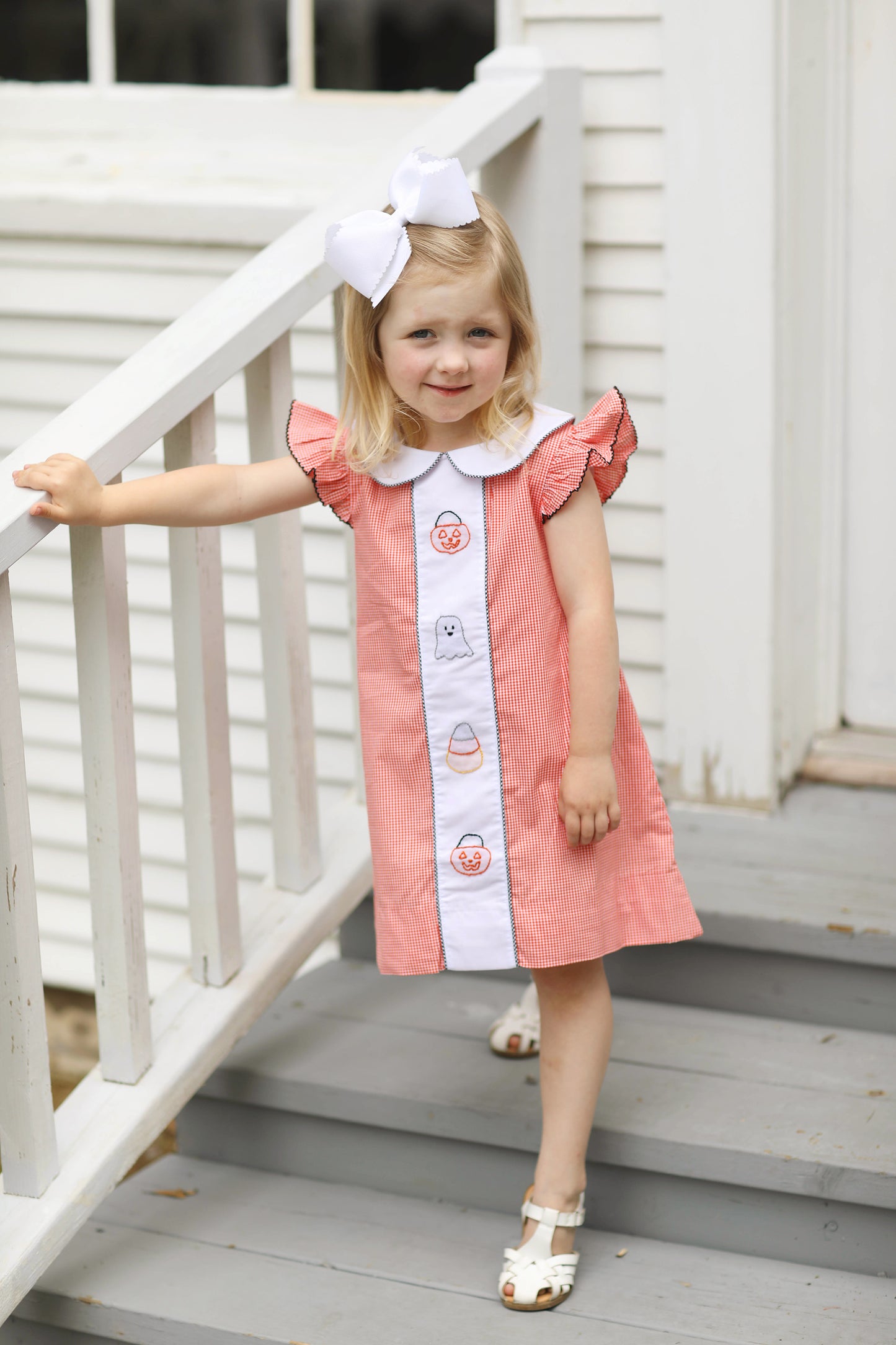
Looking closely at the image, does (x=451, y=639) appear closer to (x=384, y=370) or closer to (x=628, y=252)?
(x=384, y=370)

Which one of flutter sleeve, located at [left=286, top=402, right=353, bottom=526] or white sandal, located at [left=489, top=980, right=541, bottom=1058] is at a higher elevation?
flutter sleeve, located at [left=286, top=402, right=353, bottom=526]

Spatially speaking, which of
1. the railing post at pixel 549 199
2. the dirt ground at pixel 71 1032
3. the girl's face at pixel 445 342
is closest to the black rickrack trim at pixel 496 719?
the girl's face at pixel 445 342

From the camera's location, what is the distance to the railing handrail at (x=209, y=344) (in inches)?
63.0

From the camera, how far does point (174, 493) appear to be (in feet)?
5.34

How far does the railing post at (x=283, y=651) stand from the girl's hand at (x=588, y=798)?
1.77 ft

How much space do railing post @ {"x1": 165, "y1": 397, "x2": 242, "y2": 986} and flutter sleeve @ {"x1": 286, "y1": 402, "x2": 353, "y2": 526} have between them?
0.49 feet

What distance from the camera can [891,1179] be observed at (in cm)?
179

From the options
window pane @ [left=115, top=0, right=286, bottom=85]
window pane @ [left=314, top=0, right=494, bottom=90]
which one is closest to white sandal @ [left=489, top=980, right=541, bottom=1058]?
window pane @ [left=314, top=0, right=494, bottom=90]

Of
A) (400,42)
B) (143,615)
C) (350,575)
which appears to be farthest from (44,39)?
(350,575)

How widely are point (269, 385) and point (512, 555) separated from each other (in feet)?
1.75

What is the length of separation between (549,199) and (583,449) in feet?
3.07

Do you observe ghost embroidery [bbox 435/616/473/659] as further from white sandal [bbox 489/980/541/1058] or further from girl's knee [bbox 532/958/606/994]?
white sandal [bbox 489/980/541/1058]

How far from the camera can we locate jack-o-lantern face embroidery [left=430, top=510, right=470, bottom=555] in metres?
1.64

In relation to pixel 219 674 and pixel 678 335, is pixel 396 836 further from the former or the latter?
pixel 678 335
